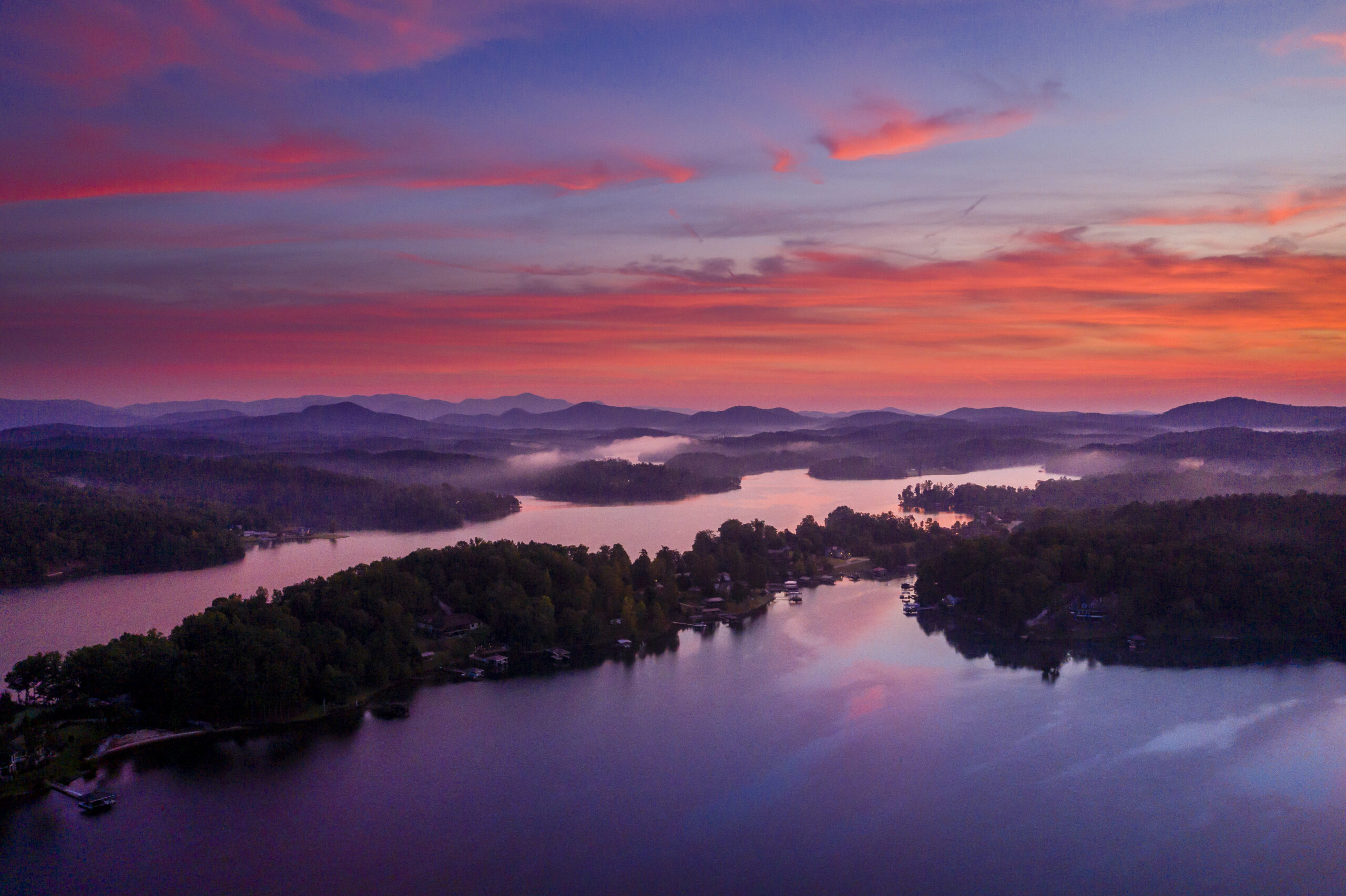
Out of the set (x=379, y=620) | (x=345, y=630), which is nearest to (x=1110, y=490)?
(x=379, y=620)

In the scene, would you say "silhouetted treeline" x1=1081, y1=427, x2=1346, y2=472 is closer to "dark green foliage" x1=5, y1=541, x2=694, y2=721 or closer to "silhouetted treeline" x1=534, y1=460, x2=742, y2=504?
"silhouetted treeline" x1=534, y1=460, x2=742, y2=504

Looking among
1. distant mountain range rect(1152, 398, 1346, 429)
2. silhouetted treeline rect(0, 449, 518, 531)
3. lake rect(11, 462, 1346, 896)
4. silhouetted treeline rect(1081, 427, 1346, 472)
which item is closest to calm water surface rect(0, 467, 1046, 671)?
silhouetted treeline rect(0, 449, 518, 531)

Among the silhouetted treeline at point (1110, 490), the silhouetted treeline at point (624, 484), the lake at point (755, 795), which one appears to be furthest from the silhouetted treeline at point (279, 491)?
the lake at point (755, 795)

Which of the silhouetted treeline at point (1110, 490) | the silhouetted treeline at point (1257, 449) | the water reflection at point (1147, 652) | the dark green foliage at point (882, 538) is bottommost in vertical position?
the water reflection at point (1147, 652)

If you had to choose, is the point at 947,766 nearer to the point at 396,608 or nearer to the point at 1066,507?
the point at 396,608

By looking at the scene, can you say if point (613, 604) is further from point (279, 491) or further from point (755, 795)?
point (279, 491)

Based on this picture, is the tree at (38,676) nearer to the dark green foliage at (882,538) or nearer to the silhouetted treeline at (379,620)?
the silhouetted treeline at (379,620)
